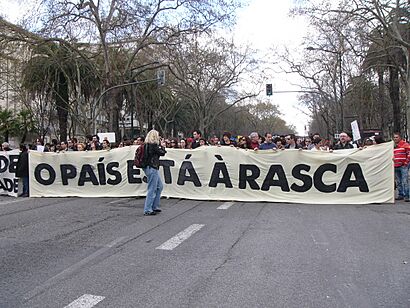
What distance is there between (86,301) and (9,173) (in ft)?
33.2

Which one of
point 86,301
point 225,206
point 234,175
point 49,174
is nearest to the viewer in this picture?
point 86,301

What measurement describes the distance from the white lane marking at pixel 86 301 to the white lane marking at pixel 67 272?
0.50 metres

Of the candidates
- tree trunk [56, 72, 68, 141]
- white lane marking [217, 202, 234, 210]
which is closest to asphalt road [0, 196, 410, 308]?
white lane marking [217, 202, 234, 210]

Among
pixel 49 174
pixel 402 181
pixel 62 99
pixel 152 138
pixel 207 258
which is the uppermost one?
pixel 62 99

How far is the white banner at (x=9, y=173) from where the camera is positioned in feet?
42.5

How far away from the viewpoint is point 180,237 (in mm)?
6941

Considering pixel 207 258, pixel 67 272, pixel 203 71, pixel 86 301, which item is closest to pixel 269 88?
pixel 203 71

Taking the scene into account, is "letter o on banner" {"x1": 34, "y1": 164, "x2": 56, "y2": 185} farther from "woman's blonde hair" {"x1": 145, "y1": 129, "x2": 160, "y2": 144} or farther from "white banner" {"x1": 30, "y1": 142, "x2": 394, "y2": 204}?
"woman's blonde hair" {"x1": 145, "y1": 129, "x2": 160, "y2": 144}

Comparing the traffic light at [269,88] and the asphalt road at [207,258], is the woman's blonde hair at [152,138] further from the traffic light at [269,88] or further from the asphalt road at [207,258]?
the traffic light at [269,88]

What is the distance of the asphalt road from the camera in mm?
4336

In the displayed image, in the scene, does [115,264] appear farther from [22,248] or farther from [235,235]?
[235,235]

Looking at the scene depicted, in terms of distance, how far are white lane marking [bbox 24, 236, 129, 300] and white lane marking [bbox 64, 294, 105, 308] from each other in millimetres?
498

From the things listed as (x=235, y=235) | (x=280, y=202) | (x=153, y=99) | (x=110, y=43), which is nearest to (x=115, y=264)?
(x=235, y=235)

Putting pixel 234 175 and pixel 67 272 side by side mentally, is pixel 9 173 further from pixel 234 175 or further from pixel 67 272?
pixel 67 272
